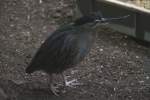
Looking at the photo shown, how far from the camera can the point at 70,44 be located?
4.67 meters

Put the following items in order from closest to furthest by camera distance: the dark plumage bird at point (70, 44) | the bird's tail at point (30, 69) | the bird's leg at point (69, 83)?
the dark plumage bird at point (70, 44) < the bird's tail at point (30, 69) < the bird's leg at point (69, 83)

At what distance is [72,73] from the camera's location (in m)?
5.39

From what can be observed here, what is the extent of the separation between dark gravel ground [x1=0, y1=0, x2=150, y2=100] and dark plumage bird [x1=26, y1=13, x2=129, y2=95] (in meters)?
0.39

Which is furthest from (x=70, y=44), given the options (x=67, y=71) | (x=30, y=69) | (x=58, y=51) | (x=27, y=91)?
(x=67, y=71)

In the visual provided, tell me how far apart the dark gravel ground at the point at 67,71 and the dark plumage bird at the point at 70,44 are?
1.27 ft

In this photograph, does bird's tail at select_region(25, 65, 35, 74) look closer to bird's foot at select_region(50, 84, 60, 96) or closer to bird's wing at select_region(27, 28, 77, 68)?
bird's wing at select_region(27, 28, 77, 68)

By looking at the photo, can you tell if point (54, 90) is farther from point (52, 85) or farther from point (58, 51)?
point (58, 51)

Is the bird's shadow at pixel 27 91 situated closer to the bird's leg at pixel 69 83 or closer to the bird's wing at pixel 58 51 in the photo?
the bird's leg at pixel 69 83

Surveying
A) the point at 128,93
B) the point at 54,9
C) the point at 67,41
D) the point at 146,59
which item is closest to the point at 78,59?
the point at 67,41

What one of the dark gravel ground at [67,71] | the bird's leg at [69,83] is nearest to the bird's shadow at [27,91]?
the dark gravel ground at [67,71]

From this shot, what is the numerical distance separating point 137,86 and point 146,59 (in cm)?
65

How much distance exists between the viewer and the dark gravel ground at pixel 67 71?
16.3 feet

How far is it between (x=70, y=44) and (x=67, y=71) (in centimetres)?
82

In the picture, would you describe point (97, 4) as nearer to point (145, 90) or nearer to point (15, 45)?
point (15, 45)
